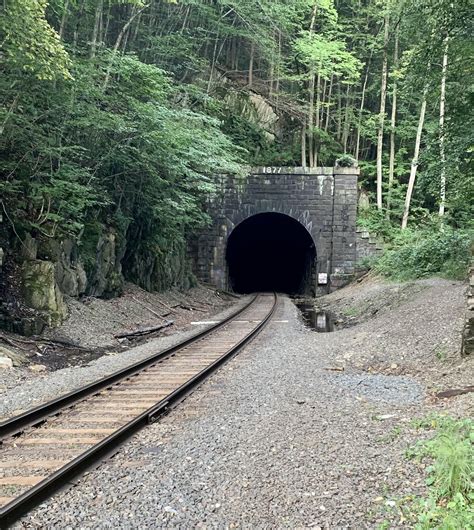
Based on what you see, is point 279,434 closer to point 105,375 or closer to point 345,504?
point 345,504

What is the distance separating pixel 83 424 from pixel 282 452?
2.09 m

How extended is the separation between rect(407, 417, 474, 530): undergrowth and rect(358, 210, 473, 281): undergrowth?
39.4 feet

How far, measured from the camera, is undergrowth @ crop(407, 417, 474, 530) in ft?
8.68

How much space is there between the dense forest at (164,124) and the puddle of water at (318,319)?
3.54 meters

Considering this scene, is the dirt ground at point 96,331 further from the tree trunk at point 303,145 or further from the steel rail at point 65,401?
the tree trunk at point 303,145

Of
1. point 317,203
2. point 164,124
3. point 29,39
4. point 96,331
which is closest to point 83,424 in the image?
point 29,39

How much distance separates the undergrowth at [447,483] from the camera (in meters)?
2.65

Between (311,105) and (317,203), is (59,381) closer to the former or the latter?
(317,203)

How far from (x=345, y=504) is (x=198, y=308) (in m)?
14.7

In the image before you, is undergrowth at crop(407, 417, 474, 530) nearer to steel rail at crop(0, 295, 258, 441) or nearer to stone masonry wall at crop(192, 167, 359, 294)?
steel rail at crop(0, 295, 258, 441)

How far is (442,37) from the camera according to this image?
9461 millimetres

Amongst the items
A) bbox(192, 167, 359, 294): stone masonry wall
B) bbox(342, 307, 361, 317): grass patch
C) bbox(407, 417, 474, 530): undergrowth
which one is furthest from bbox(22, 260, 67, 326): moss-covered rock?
bbox(192, 167, 359, 294): stone masonry wall

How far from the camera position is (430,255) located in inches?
680

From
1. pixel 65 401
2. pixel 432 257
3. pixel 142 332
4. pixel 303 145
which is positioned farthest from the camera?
pixel 303 145
